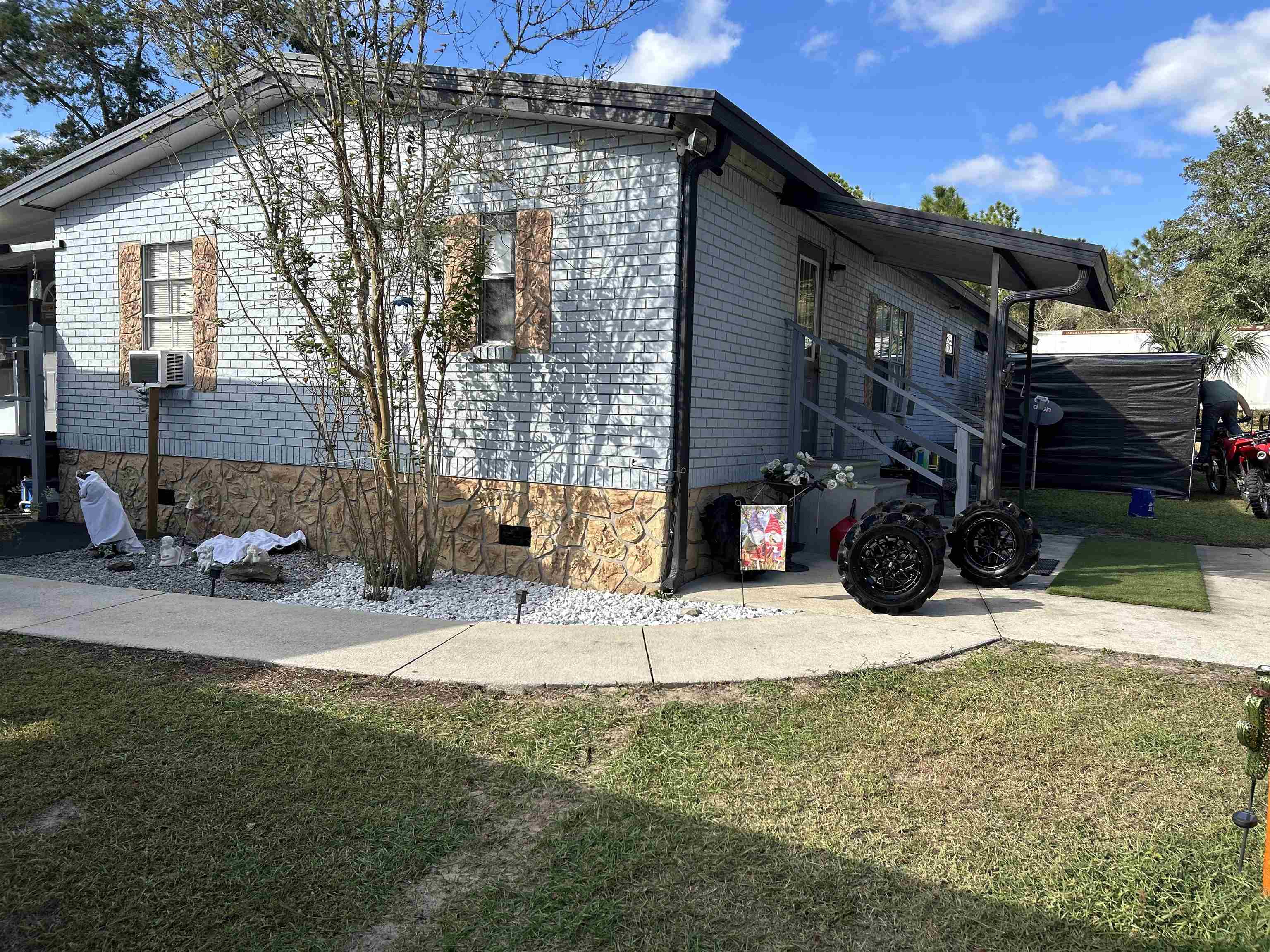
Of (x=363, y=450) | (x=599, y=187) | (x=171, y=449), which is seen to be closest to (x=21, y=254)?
(x=171, y=449)

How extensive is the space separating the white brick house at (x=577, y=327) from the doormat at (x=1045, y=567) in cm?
274

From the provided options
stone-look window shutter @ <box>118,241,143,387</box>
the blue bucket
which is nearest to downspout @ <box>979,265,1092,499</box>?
the blue bucket

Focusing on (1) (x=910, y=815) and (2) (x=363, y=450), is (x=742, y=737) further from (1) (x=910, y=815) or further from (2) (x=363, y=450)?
(2) (x=363, y=450)

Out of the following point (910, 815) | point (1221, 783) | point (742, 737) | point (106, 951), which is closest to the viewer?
point (106, 951)

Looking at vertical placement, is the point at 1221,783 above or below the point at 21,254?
below

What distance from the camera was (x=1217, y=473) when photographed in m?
15.7

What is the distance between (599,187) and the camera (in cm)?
699

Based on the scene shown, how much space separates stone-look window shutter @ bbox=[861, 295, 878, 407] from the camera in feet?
37.4

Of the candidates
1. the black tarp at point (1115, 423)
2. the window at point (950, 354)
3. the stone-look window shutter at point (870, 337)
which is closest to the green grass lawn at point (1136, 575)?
the stone-look window shutter at point (870, 337)

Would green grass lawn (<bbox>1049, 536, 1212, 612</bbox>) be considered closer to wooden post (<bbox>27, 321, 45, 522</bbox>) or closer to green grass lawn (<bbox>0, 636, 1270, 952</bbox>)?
green grass lawn (<bbox>0, 636, 1270, 952</bbox>)

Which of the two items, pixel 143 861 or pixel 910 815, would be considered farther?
pixel 910 815

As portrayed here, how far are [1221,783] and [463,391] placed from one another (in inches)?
236

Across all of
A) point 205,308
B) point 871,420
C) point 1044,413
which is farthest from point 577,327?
point 1044,413

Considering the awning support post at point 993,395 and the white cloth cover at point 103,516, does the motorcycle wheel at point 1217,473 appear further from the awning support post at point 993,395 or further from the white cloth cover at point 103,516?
the white cloth cover at point 103,516
